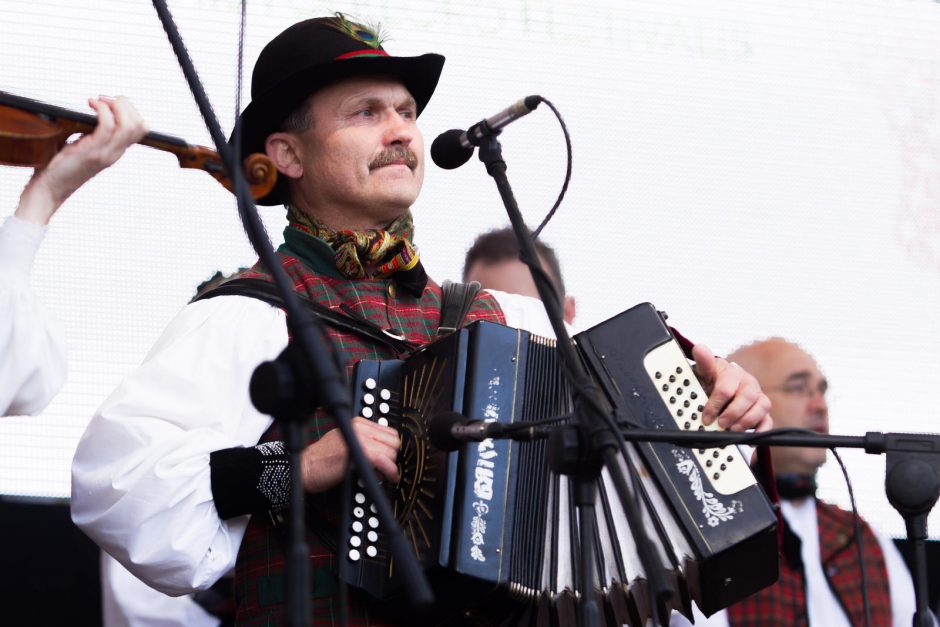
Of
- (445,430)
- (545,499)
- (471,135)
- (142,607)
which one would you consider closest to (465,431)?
(445,430)

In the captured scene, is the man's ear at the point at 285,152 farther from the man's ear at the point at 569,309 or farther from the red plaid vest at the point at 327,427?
the man's ear at the point at 569,309

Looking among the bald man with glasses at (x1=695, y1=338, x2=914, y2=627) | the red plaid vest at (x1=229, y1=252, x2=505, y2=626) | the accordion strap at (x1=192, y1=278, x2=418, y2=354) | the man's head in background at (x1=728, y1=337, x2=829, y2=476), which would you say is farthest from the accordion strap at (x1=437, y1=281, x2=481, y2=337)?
the man's head in background at (x1=728, y1=337, x2=829, y2=476)

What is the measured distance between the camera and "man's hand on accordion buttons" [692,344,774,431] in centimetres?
233

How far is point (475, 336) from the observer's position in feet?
7.45

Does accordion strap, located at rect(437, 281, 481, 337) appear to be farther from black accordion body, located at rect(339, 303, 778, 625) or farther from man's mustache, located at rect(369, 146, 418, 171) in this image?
black accordion body, located at rect(339, 303, 778, 625)

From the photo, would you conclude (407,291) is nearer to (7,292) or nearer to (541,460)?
(541,460)

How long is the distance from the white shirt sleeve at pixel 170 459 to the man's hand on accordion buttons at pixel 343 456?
0.59ft

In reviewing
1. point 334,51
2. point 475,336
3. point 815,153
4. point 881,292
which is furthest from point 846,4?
point 475,336

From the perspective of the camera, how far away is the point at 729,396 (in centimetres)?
235

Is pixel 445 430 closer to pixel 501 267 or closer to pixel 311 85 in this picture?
pixel 311 85

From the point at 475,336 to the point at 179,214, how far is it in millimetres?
1457

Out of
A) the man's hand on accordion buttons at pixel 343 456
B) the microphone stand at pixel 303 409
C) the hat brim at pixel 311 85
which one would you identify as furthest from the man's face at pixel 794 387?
the microphone stand at pixel 303 409

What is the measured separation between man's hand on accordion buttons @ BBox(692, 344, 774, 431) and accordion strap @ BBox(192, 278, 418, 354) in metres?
0.59

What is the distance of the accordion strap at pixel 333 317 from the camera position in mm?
2543
